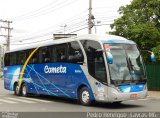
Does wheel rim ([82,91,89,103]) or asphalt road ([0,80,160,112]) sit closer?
asphalt road ([0,80,160,112])

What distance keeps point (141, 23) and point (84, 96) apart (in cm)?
1720

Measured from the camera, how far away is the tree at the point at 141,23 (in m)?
32.9

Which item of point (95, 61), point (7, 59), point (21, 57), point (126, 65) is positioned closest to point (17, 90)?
point (21, 57)

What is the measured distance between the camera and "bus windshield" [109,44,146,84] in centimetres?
1677

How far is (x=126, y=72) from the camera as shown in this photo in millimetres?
16969

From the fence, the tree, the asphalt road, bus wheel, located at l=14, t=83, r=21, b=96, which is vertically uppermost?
the tree

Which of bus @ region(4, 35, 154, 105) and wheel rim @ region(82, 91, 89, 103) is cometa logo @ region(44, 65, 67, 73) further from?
wheel rim @ region(82, 91, 89, 103)

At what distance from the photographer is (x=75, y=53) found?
61.3 ft

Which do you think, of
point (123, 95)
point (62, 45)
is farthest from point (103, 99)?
point (62, 45)

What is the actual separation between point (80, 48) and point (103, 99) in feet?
9.18

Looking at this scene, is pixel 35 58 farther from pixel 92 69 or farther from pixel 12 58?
pixel 92 69

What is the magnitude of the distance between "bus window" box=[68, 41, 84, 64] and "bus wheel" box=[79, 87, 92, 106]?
1314 millimetres

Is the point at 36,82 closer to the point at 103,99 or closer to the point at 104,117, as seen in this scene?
the point at 103,99

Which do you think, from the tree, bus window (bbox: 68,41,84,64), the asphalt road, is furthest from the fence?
bus window (bbox: 68,41,84,64)
